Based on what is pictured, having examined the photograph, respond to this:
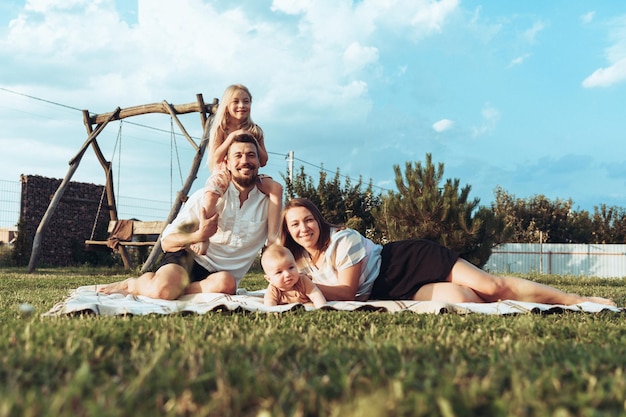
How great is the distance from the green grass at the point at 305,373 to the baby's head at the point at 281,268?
122 cm

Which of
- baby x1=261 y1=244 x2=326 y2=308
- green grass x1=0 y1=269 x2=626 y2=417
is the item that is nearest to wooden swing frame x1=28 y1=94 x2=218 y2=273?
baby x1=261 y1=244 x2=326 y2=308

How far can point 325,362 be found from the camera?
1.67m

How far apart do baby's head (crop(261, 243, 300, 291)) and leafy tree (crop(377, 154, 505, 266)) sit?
25.5 ft

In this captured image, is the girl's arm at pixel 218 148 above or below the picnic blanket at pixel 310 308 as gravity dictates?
above

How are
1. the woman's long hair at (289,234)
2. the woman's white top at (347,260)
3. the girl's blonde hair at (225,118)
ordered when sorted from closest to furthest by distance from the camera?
the woman's white top at (347,260), the woman's long hair at (289,234), the girl's blonde hair at (225,118)

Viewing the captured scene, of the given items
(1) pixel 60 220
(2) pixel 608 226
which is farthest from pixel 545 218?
(1) pixel 60 220

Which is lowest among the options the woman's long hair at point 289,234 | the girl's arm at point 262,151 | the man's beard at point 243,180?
the woman's long hair at point 289,234

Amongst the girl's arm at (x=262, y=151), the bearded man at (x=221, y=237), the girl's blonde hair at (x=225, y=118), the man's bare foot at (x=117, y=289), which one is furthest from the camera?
the girl's blonde hair at (x=225, y=118)

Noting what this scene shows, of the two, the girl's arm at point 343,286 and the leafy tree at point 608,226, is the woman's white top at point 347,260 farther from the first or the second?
the leafy tree at point 608,226

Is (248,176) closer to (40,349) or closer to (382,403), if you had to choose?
(40,349)

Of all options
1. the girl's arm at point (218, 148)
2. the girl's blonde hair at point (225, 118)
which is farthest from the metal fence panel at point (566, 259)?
the girl's arm at point (218, 148)

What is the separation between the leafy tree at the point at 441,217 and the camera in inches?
442

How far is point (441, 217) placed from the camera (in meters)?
11.3

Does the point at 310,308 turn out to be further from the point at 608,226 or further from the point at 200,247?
the point at 608,226
